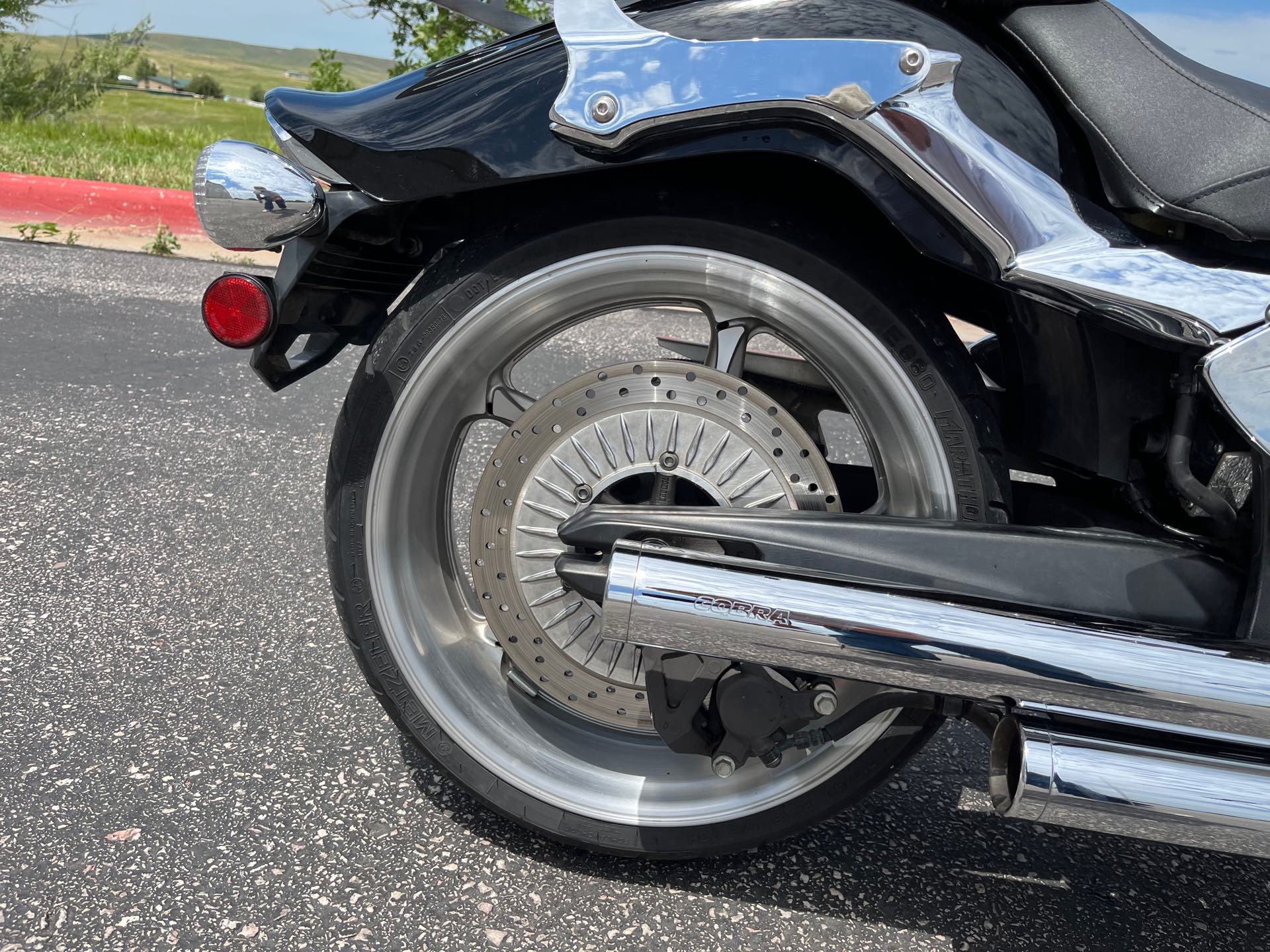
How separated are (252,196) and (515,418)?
495 mm

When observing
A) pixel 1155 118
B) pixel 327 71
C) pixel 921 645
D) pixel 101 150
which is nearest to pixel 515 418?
pixel 921 645

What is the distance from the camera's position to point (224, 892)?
1521mm

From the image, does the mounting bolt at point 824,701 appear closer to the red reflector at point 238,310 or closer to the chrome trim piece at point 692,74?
the chrome trim piece at point 692,74

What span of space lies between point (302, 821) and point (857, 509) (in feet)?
3.39

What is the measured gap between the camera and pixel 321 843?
1.63 metres

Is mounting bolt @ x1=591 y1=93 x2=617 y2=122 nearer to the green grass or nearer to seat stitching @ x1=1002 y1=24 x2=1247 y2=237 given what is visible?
seat stitching @ x1=1002 y1=24 x2=1247 y2=237

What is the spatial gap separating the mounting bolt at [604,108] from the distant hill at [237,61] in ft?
A: 134

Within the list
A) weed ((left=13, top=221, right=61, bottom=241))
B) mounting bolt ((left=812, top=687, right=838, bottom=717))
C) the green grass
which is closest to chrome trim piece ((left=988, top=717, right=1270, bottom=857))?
mounting bolt ((left=812, top=687, right=838, bottom=717))

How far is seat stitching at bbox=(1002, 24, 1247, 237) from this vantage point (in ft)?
4.15

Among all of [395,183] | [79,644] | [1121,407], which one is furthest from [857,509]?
[79,644]

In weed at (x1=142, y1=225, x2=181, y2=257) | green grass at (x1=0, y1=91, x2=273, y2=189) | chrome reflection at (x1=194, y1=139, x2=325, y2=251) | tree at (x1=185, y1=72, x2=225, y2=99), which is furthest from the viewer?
tree at (x1=185, y1=72, x2=225, y2=99)

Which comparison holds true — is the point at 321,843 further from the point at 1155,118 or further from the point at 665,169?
the point at 1155,118

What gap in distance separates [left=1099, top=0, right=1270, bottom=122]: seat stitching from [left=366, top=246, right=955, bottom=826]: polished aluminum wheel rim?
0.49 metres

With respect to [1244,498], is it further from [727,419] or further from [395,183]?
[395,183]
